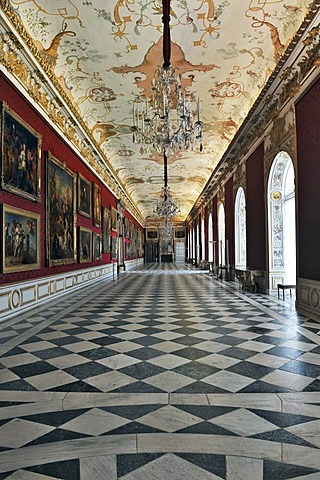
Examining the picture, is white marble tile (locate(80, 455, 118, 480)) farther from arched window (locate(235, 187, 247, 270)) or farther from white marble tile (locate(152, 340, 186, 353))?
arched window (locate(235, 187, 247, 270))

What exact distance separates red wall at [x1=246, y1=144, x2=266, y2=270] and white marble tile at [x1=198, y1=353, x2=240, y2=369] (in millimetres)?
7430

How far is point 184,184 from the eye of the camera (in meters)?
27.4

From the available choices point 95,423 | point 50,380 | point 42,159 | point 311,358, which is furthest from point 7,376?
point 42,159

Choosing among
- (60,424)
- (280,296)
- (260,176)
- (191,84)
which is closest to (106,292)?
(280,296)

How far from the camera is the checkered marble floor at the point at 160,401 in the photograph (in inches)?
90.6

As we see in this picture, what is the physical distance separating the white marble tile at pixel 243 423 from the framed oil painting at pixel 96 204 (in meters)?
13.3

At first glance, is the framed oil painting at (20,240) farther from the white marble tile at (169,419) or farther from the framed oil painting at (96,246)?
the framed oil painting at (96,246)

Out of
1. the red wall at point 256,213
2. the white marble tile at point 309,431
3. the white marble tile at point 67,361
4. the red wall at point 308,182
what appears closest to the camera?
the white marble tile at point 309,431

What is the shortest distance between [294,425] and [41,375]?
102 inches

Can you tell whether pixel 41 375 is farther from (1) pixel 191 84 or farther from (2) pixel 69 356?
(1) pixel 191 84

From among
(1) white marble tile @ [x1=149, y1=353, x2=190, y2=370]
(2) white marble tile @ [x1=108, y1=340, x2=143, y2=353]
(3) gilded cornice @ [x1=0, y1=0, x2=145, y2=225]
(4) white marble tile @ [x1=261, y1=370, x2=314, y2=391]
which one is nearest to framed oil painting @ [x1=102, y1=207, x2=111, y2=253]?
(3) gilded cornice @ [x1=0, y1=0, x2=145, y2=225]

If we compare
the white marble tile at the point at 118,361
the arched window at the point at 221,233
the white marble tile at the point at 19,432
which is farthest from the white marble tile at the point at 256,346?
the arched window at the point at 221,233

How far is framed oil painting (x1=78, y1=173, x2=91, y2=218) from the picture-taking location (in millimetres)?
13236

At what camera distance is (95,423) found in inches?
112
